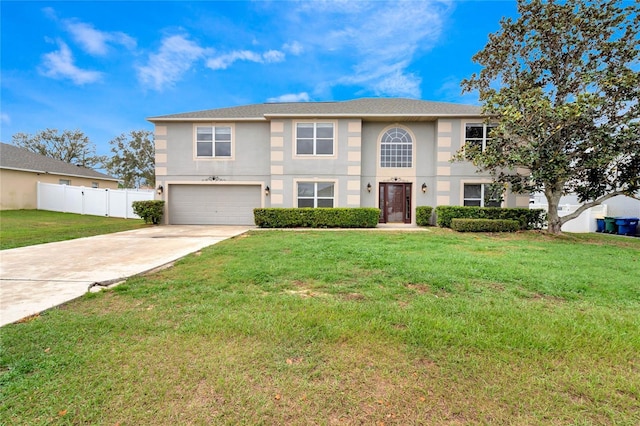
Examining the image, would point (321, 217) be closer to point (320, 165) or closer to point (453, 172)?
point (320, 165)

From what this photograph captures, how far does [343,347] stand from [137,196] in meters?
19.7

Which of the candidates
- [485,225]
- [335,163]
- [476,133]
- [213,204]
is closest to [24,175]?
[213,204]

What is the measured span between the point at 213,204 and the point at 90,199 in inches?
428

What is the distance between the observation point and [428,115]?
12.4 meters

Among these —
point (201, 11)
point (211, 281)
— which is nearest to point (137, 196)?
point (201, 11)

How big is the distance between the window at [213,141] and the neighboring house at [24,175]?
1424 cm

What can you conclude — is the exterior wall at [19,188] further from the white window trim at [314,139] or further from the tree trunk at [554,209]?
the tree trunk at [554,209]

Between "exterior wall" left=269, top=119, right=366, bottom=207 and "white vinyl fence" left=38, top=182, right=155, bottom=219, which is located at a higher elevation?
"exterior wall" left=269, top=119, right=366, bottom=207

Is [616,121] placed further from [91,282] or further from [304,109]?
[91,282]

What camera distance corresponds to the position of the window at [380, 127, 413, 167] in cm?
1344

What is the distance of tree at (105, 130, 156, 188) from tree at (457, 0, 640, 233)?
3630 centimetres

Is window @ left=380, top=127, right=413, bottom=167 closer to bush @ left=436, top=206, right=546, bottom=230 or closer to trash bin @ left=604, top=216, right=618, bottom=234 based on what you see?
bush @ left=436, top=206, right=546, bottom=230

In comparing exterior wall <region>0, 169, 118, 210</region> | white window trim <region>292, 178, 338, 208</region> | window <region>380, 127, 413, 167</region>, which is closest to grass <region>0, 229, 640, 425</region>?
white window trim <region>292, 178, 338, 208</region>

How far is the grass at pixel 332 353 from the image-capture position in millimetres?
1769
